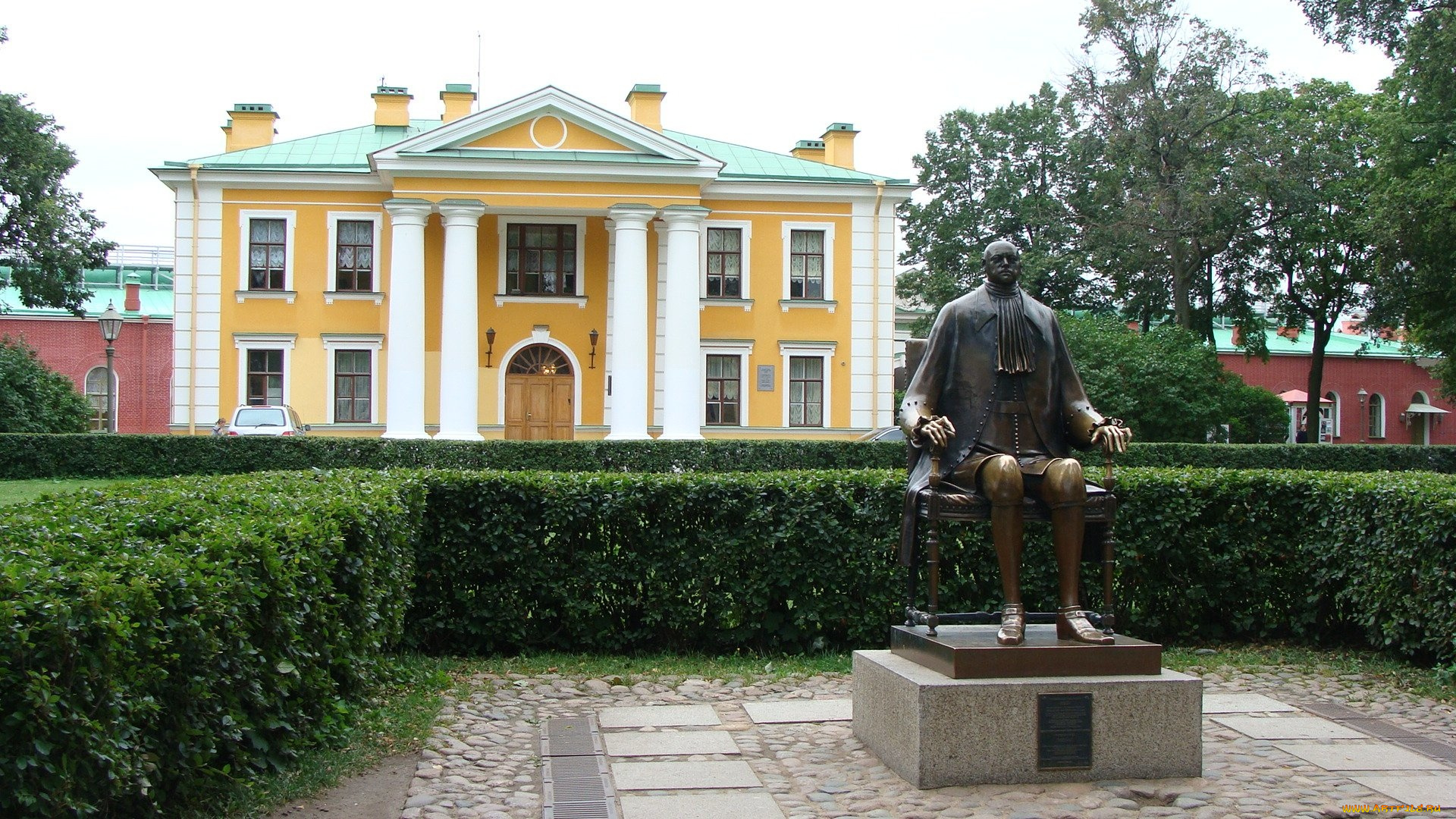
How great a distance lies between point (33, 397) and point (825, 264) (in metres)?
20.7

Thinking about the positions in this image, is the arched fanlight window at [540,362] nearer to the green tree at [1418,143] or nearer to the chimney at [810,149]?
the chimney at [810,149]

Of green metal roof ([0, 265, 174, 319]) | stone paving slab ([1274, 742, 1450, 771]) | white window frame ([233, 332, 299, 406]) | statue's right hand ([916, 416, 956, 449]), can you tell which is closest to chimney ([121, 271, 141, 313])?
green metal roof ([0, 265, 174, 319])

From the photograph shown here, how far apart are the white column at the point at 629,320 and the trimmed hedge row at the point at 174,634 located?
71.3 feet

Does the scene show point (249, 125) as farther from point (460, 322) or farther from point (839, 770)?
point (839, 770)

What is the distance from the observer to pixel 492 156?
28859 millimetres

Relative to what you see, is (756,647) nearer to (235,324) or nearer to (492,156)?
(492,156)

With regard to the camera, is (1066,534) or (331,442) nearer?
(1066,534)

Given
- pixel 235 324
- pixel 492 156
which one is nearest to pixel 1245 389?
pixel 492 156

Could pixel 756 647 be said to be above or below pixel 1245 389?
below

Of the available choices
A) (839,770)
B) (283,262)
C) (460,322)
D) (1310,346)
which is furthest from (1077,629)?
(1310,346)

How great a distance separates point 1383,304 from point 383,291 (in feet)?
99.7

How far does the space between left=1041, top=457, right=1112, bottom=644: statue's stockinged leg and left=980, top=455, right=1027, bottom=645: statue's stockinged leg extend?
0.51 feet

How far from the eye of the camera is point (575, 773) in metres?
5.74

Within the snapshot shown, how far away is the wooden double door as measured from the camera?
3095cm
